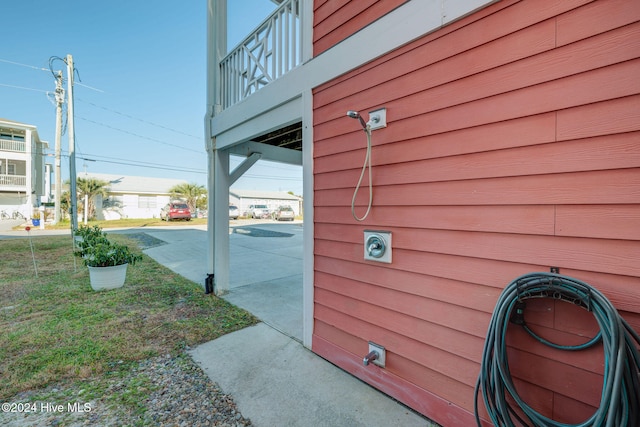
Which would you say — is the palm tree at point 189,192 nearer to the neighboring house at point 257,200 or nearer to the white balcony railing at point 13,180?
the neighboring house at point 257,200

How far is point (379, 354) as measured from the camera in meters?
→ 1.79

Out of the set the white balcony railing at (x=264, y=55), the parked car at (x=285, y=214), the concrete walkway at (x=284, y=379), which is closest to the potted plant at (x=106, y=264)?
the concrete walkway at (x=284, y=379)

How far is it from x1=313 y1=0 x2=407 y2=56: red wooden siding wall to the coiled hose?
1.72 metres

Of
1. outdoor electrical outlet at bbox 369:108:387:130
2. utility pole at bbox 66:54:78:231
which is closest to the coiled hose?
outdoor electrical outlet at bbox 369:108:387:130

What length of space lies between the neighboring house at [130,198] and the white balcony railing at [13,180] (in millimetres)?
3301

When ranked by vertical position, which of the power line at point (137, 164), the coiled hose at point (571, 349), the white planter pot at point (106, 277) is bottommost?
the white planter pot at point (106, 277)

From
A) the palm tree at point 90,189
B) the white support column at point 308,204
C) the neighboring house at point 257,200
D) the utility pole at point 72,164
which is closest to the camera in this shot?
the white support column at point 308,204

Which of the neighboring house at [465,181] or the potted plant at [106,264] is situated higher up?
the neighboring house at [465,181]

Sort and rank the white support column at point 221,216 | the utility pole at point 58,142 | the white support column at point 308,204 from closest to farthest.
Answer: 1. the white support column at point 308,204
2. the white support column at point 221,216
3. the utility pole at point 58,142

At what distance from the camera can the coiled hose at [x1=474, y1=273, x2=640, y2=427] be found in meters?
0.89

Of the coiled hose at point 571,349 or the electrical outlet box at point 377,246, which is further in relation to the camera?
the electrical outlet box at point 377,246

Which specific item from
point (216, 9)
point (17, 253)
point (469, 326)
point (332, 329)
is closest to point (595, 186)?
point (469, 326)

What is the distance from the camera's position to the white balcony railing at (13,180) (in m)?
18.6

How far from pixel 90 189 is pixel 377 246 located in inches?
917
